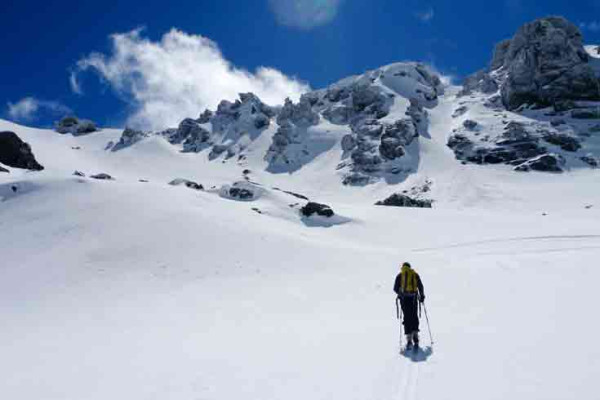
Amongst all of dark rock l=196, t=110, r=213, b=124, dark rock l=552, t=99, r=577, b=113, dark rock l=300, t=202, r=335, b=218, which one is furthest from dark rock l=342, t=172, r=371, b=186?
dark rock l=196, t=110, r=213, b=124

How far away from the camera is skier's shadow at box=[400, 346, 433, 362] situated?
923 centimetres

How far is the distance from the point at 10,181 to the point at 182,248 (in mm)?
19010

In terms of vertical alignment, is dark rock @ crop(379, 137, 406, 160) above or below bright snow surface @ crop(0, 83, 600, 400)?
above

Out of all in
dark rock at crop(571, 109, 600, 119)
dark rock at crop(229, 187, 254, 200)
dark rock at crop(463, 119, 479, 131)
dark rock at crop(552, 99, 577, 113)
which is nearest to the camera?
dark rock at crop(229, 187, 254, 200)

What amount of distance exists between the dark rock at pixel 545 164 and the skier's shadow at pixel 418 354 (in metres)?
86.4

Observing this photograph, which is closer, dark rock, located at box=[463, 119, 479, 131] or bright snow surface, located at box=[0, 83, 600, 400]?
bright snow surface, located at box=[0, 83, 600, 400]

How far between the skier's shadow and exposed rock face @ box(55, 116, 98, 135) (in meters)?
170

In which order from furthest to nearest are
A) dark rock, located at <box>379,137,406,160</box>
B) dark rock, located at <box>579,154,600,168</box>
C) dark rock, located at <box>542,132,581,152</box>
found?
dark rock, located at <box>379,137,406,160</box>, dark rock, located at <box>542,132,581,152</box>, dark rock, located at <box>579,154,600,168</box>

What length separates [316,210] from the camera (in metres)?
40.8

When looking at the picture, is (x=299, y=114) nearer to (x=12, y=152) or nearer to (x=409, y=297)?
(x=12, y=152)

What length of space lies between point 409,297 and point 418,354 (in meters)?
1.82

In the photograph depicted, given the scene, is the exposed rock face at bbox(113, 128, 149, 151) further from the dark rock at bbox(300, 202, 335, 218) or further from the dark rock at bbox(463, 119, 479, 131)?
the dark rock at bbox(300, 202, 335, 218)

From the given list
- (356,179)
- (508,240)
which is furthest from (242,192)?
(356,179)

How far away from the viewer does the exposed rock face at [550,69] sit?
4232 inches
